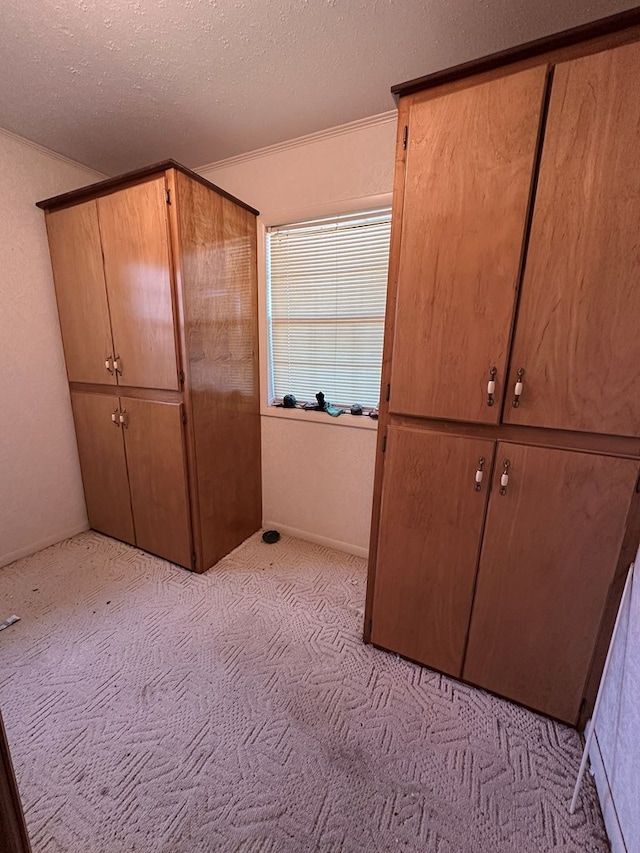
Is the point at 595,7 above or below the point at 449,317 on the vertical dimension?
above

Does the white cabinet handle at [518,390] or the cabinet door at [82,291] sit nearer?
the white cabinet handle at [518,390]

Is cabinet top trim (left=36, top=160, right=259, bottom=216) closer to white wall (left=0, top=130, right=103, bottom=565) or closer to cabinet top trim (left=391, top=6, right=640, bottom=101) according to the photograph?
white wall (left=0, top=130, right=103, bottom=565)

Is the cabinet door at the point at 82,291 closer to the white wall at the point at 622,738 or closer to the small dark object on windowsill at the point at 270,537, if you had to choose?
the small dark object on windowsill at the point at 270,537

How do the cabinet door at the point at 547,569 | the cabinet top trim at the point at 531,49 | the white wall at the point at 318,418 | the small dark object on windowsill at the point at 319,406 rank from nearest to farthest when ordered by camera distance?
1. the cabinet top trim at the point at 531,49
2. the cabinet door at the point at 547,569
3. the white wall at the point at 318,418
4. the small dark object on windowsill at the point at 319,406

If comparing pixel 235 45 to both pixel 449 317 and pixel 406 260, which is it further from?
pixel 449 317

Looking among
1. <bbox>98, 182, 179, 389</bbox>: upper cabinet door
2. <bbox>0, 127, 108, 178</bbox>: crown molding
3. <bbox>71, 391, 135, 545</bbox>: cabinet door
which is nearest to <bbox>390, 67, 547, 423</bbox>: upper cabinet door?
<bbox>98, 182, 179, 389</bbox>: upper cabinet door

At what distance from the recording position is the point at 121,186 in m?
1.76

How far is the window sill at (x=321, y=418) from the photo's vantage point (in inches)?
82.1

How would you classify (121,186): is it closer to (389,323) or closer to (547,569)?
(389,323)

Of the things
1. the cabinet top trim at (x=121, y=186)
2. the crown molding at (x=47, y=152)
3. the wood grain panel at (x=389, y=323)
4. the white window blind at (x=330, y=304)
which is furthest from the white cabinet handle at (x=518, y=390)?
the crown molding at (x=47, y=152)

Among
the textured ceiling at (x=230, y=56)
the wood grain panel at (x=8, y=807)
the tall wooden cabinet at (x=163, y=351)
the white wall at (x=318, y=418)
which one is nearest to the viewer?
the wood grain panel at (x=8, y=807)

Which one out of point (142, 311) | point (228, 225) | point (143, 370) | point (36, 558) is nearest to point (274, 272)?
point (228, 225)

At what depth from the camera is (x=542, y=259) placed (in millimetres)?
1052

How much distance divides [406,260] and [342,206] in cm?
97
